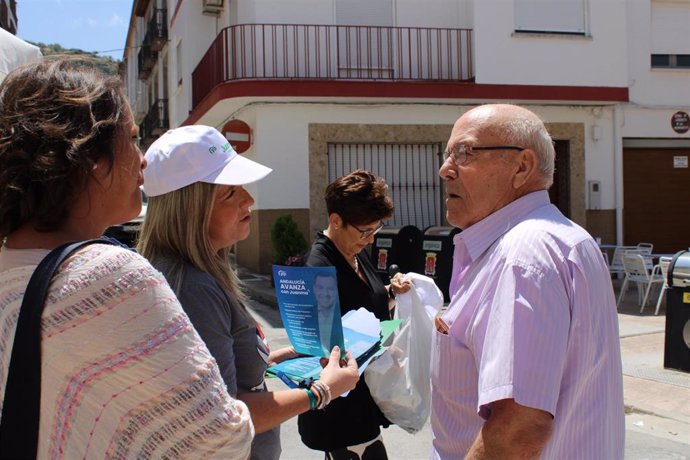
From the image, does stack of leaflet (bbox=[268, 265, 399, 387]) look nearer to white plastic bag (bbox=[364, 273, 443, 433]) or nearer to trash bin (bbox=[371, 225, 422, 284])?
white plastic bag (bbox=[364, 273, 443, 433])

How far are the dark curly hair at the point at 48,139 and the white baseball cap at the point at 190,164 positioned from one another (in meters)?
0.55

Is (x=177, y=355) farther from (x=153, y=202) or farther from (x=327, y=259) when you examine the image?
(x=327, y=259)

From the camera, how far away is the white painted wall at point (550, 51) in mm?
13312

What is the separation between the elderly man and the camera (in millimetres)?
1567

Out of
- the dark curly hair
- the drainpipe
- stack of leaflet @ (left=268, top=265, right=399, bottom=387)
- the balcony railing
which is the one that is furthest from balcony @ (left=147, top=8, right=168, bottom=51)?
the dark curly hair

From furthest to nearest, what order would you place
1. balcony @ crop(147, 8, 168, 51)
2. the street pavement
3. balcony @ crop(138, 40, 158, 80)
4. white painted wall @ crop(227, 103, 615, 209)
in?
balcony @ crop(138, 40, 158, 80) < balcony @ crop(147, 8, 168, 51) < white painted wall @ crop(227, 103, 615, 209) < the street pavement

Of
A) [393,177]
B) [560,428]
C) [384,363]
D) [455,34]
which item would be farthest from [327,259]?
[455,34]

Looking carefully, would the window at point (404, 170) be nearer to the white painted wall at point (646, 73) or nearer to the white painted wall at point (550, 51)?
the white painted wall at point (550, 51)

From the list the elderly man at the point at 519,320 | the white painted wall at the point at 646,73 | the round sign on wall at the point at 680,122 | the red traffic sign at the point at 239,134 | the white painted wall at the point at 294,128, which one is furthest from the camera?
the round sign on wall at the point at 680,122

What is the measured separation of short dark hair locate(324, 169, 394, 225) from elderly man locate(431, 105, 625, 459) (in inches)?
48.0

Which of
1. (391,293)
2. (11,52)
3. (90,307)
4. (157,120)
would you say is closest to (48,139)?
(90,307)

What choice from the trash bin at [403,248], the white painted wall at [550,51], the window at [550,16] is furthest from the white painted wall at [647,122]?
the trash bin at [403,248]

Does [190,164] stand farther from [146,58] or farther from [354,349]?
[146,58]

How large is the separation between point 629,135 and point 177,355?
48.2 feet
